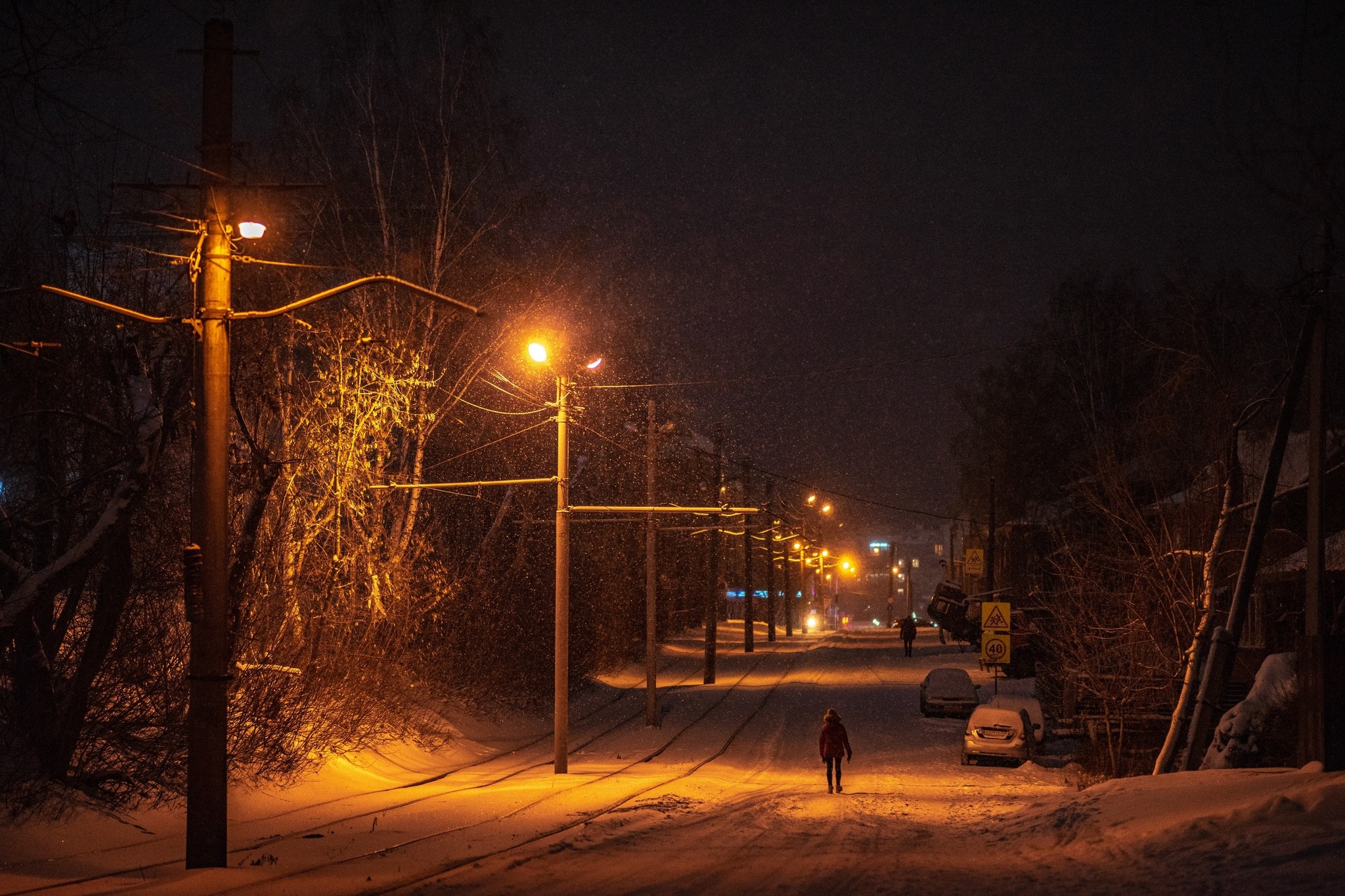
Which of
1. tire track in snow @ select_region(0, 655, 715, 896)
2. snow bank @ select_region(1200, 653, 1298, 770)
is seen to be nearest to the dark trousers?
tire track in snow @ select_region(0, 655, 715, 896)

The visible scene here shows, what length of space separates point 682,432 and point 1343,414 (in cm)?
2692

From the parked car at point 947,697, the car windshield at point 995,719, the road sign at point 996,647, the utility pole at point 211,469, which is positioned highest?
the utility pole at point 211,469

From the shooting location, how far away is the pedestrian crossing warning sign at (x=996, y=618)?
3388 centimetres

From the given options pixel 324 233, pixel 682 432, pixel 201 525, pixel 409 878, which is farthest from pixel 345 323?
pixel 682 432

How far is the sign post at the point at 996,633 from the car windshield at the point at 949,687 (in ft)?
2.76

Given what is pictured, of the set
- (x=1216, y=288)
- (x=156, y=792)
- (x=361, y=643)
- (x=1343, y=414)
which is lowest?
(x=156, y=792)

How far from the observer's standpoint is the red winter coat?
19.2m

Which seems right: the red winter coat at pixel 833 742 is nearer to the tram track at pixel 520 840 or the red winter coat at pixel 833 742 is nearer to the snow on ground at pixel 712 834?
the snow on ground at pixel 712 834

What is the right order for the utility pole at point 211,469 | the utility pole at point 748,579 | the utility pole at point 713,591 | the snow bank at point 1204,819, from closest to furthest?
the snow bank at point 1204,819, the utility pole at point 211,469, the utility pole at point 713,591, the utility pole at point 748,579

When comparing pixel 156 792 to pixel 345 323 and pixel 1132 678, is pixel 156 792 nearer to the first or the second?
pixel 345 323

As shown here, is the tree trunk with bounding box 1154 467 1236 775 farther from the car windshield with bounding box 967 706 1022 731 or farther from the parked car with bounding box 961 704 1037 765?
the car windshield with bounding box 967 706 1022 731

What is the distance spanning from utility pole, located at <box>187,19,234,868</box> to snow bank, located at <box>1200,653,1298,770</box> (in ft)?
55.4

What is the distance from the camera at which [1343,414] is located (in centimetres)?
2644

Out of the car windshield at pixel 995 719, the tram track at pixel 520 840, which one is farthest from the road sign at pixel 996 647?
the tram track at pixel 520 840
